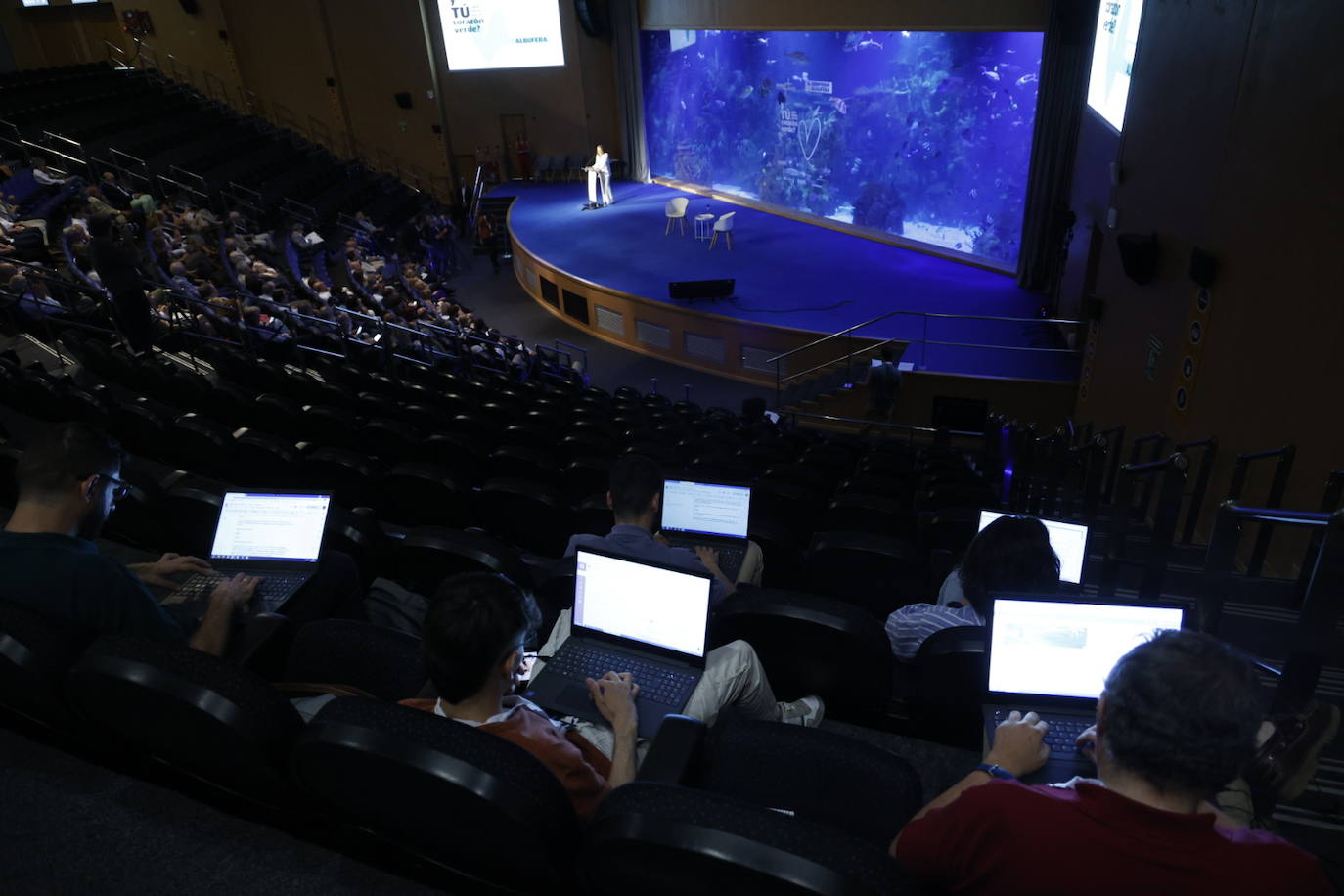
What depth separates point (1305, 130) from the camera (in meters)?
4.54

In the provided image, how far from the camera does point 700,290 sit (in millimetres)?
11102

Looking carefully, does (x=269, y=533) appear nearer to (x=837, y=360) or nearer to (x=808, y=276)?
(x=837, y=360)

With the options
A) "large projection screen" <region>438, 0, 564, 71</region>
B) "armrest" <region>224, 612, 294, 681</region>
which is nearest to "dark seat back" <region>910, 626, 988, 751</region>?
"armrest" <region>224, 612, 294, 681</region>

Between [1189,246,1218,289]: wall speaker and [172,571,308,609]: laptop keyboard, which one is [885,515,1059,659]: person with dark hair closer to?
[172,571,308,609]: laptop keyboard

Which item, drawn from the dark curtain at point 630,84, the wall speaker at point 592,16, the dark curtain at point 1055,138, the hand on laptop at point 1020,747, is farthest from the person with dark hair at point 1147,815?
the wall speaker at point 592,16

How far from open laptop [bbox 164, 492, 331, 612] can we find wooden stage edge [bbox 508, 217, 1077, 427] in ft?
24.3

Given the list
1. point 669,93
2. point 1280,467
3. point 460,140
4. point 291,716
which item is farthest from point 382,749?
point 460,140

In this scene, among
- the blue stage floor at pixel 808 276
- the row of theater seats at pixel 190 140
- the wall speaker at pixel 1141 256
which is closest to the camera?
the wall speaker at pixel 1141 256

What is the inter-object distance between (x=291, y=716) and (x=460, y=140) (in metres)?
19.3

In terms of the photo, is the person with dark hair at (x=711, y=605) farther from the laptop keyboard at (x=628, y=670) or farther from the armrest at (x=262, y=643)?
the armrest at (x=262, y=643)

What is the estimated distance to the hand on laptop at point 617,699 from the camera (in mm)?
1939

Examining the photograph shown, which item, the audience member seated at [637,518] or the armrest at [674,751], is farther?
the audience member seated at [637,518]

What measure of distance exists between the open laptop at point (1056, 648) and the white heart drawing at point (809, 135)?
43.5ft

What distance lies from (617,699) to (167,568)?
5.60ft
